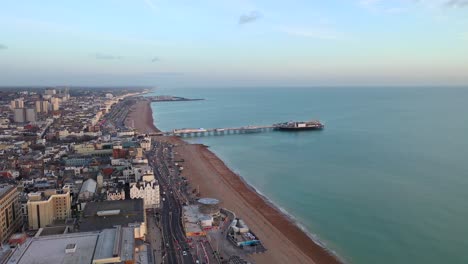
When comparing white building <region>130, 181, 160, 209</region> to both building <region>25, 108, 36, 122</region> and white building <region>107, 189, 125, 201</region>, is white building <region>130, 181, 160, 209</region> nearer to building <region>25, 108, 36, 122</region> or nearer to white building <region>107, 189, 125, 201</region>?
white building <region>107, 189, 125, 201</region>

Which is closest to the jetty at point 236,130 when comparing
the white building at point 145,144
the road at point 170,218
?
the white building at point 145,144

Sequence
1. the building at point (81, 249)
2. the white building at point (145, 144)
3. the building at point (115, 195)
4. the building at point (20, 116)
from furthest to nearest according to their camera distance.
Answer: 1. the building at point (20, 116)
2. the white building at point (145, 144)
3. the building at point (115, 195)
4. the building at point (81, 249)

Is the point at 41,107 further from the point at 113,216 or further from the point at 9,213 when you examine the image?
the point at 113,216

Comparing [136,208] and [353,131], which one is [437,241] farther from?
[353,131]

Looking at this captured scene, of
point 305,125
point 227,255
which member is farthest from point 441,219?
point 305,125

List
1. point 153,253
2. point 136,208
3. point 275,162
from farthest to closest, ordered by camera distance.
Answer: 1. point 275,162
2. point 136,208
3. point 153,253

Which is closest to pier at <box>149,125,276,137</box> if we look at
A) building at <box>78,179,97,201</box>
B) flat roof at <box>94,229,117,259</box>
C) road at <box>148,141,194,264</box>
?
road at <box>148,141,194,264</box>

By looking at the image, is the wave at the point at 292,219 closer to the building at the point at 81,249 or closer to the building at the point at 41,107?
the building at the point at 81,249
